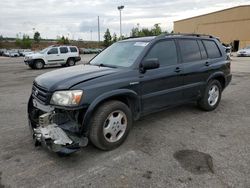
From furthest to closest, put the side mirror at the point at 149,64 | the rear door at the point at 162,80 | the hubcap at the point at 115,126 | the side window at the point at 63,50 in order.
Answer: the side window at the point at 63,50 < the rear door at the point at 162,80 < the side mirror at the point at 149,64 < the hubcap at the point at 115,126

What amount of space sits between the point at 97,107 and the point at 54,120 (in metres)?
0.65

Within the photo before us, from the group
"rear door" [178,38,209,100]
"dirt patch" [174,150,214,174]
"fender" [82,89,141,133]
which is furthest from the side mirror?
"dirt patch" [174,150,214,174]

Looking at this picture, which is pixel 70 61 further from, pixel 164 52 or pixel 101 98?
pixel 101 98

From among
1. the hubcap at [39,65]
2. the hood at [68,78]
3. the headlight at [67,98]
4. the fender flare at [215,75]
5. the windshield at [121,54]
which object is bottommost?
the hubcap at [39,65]

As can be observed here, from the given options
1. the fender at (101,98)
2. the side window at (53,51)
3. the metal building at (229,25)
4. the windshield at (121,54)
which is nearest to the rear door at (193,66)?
the windshield at (121,54)

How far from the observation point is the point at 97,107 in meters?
3.80

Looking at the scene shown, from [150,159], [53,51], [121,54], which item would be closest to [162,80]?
[121,54]

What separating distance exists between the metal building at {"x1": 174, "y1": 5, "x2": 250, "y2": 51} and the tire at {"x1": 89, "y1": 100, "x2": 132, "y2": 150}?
51633 mm

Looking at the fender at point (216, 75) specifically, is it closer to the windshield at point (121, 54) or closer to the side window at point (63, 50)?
the windshield at point (121, 54)

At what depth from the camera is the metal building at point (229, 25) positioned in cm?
5028

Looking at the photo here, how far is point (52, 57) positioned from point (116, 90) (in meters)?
17.4

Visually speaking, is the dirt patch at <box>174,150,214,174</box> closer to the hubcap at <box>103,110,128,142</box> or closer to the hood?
the hubcap at <box>103,110,128,142</box>

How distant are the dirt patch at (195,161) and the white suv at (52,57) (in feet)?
57.2

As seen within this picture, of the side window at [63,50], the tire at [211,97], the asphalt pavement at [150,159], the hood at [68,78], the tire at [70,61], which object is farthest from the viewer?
the tire at [70,61]
